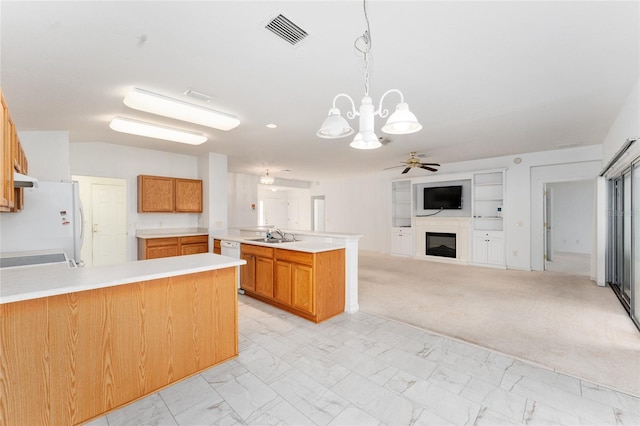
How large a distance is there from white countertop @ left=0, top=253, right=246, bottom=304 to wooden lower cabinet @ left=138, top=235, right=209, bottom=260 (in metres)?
2.79

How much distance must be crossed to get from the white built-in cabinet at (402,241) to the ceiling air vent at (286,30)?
21.9ft

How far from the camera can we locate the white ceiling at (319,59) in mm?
1740

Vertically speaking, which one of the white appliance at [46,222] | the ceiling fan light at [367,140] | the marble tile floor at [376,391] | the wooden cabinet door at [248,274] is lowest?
the marble tile floor at [376,391]

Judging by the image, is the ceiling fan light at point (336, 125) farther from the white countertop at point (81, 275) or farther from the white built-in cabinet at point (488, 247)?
the white built-in cabinet at point (488, 247)

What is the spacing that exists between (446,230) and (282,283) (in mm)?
5048

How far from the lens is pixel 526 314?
3582 millimetres

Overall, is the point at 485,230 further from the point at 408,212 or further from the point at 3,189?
the point at 3,189

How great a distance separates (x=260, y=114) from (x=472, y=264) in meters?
5.95

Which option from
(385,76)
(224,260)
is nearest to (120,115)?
(224,260)

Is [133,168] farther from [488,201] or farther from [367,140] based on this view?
[488,201]

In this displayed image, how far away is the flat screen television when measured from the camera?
7.18m

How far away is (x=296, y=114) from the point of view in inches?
140

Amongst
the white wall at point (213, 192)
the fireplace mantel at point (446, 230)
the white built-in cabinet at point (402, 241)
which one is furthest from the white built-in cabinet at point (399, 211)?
the white wall at point (213, 192)

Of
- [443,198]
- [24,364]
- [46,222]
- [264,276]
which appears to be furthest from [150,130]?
[443,198]
